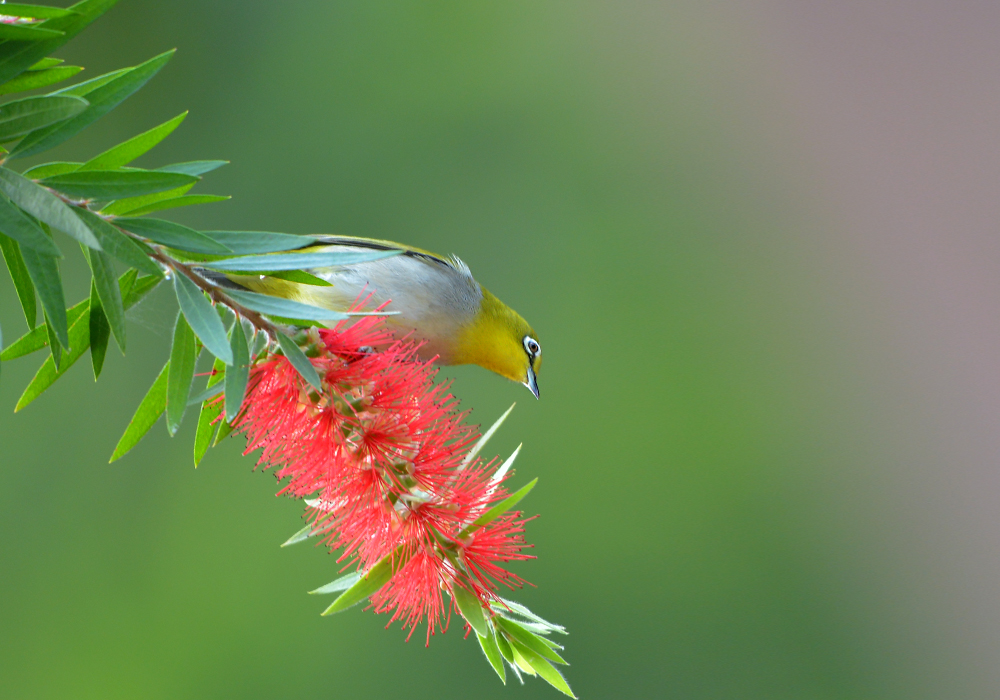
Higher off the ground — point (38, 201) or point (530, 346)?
point (38, 201)

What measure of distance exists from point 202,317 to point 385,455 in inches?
9.0

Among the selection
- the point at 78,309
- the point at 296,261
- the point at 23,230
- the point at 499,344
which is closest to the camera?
the point at 23,230

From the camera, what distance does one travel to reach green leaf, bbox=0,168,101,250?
19.3 inches

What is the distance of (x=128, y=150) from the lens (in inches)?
25.3

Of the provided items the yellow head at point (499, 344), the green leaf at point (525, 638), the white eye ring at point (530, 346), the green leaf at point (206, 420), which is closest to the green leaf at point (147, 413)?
the green leaf at point (206, 420)

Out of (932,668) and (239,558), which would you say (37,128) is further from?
(932,668)

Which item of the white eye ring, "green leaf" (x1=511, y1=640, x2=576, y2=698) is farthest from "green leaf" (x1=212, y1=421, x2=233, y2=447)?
the white eye ring

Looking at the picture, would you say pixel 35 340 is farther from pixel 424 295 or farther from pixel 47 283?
pixel 424 295

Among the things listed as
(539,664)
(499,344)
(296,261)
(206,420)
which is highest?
(296,261)

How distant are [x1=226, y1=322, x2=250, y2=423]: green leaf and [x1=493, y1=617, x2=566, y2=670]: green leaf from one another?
34 cm

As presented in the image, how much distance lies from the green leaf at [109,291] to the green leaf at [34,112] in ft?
0.34

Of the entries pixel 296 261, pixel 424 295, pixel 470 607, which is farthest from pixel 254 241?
pixel 424 295

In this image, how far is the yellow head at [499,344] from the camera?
1.28 metres

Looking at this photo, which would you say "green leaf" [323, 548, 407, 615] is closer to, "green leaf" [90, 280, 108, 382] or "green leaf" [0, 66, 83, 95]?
"green leaf" [90, 280, 108, 382]
